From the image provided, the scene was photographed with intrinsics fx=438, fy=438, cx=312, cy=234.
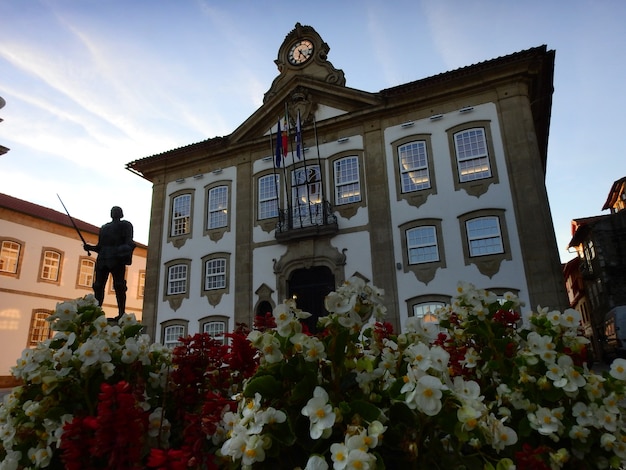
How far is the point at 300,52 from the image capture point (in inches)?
744

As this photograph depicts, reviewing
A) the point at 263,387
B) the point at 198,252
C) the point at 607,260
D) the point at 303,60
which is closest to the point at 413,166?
the point at 303,60

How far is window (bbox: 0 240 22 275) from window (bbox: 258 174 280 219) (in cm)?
1548

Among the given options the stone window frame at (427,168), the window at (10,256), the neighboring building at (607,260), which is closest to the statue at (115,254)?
the stone window frame at (427,168)

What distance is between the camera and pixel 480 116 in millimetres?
14977

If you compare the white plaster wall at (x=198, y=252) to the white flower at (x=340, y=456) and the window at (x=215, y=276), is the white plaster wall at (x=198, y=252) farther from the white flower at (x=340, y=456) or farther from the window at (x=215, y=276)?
the white flower at (x=340, y=456)

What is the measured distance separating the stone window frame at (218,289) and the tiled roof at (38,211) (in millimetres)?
13384

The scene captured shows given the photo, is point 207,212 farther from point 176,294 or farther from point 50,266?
point 50,266

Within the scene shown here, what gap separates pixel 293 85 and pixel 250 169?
3894 mm

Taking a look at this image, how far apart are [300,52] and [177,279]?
1106cm

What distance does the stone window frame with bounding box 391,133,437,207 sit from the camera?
15078 millimetres

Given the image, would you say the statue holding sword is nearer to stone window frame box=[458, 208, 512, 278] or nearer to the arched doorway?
the arched doorway

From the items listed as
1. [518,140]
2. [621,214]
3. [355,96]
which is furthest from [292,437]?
[621,214]

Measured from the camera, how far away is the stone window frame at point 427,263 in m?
14.2

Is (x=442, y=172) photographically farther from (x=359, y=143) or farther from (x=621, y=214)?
(x=621, y=214)
